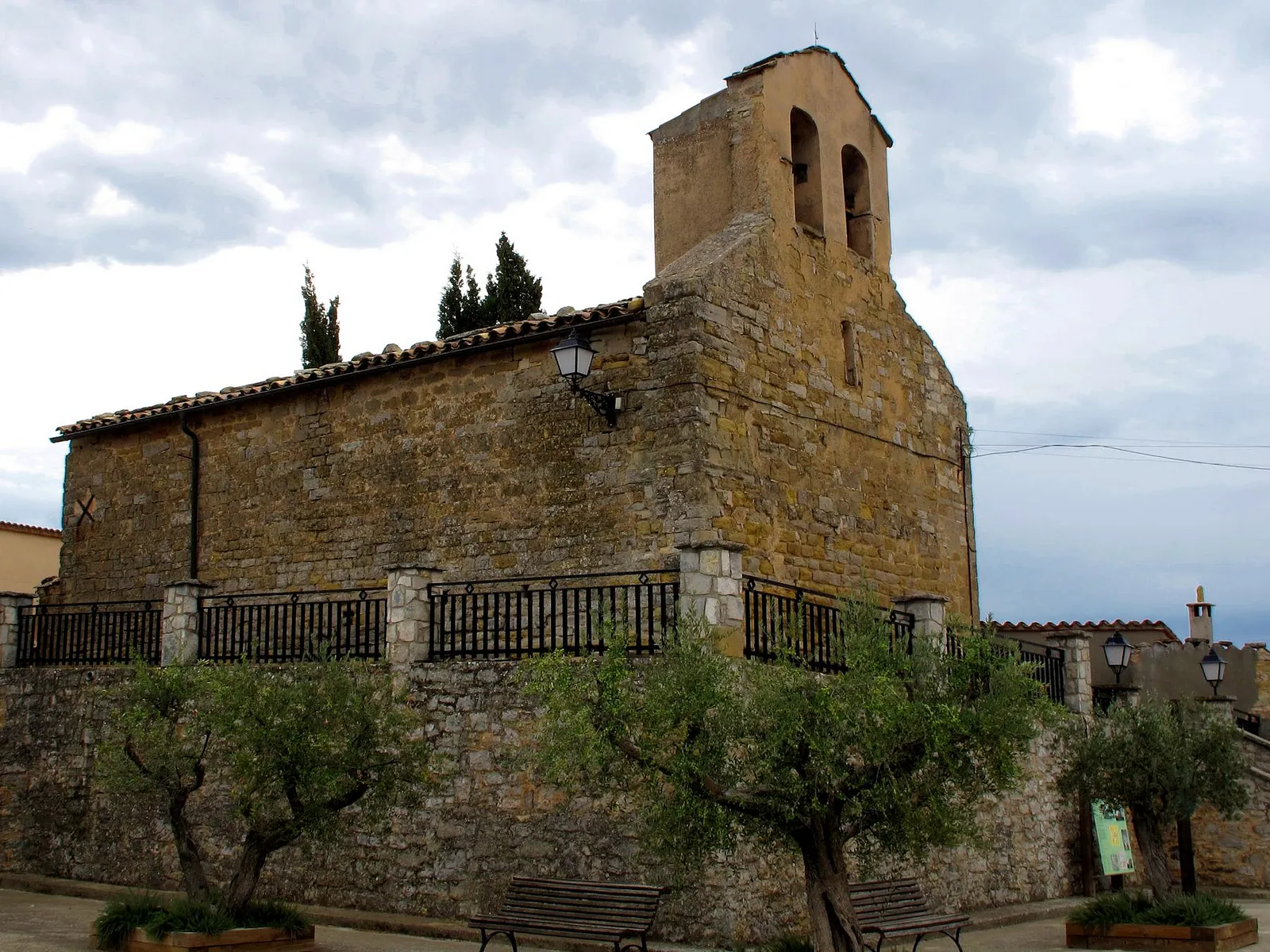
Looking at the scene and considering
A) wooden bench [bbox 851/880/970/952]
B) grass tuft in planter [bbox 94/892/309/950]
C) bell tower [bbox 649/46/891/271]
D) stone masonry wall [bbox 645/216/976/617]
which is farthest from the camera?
bell tower [bbox 649/46/891/271]

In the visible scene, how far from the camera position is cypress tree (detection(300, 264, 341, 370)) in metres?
27.1

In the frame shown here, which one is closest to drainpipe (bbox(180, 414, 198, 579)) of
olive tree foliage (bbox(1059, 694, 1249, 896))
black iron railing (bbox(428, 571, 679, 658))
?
black iron railing (bbox(428, 571, 679, 658))

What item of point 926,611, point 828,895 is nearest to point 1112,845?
point 926,611

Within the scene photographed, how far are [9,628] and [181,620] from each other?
11.1 ft

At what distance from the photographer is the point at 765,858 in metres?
11.3

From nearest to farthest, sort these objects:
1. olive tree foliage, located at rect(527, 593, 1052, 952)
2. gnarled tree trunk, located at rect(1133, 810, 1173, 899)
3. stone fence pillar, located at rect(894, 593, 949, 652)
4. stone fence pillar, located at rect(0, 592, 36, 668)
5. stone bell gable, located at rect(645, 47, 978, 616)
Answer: olive tree foliage, located at rect(527, 593, 1052, 952), gnarled tree trunk, located at rect(1133, 810, 1173, 899), stone fence pillar, located at rect(894, 593, 949, 652), stone bell gable, located at rect(645, 47, 978, 616), stone fence pillar, located at rect(0, 592, 36, 668)

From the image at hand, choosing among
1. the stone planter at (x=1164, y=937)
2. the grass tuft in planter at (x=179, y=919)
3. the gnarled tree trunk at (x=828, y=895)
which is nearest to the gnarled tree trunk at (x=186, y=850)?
the grass tuft in planter at (x=179, y=919)

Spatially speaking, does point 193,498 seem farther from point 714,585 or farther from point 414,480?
point 714,585

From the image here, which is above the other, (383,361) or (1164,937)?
(383,361)

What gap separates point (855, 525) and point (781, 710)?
7.19 metres

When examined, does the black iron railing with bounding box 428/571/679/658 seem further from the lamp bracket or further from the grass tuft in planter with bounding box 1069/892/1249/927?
the grass tuft in planter with bounding box 1069/892/1249/927

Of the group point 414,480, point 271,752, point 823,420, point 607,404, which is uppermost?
point 823,420

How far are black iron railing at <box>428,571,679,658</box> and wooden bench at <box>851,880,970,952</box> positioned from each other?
2.63 metres

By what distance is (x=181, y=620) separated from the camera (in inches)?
583
